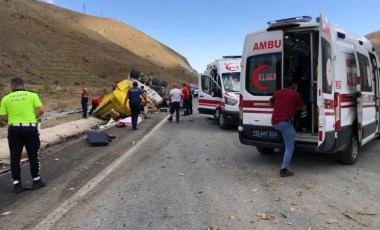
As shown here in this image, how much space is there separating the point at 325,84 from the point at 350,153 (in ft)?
5.90

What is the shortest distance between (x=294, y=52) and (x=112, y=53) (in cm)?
8015

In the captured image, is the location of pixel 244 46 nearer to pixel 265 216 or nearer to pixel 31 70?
pixel 265 216

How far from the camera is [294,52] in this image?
30.5 ft

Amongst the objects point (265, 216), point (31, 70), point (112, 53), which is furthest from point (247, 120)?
point (112, 53)

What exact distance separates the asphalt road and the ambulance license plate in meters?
0.60

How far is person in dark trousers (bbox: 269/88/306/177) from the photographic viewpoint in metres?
7.77

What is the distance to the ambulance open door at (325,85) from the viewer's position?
755 cm

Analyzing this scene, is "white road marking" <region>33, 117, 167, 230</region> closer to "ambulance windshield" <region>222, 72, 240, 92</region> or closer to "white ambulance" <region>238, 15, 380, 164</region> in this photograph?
"white ambulance" <region>238, 15, 380, 164</region>

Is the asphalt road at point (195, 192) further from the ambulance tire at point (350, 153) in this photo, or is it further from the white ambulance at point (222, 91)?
the white ambulance at point (222, 91)

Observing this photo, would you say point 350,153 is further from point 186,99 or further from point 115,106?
point 186,99

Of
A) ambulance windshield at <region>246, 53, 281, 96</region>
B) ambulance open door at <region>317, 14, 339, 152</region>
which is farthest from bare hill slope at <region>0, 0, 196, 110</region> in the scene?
ambulance open door at <region>317, 14, 339, 152</region>

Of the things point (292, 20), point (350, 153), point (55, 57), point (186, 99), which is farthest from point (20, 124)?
point (55, 57)

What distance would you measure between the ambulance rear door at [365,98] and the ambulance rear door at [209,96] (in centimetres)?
637

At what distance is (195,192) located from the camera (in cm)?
668
